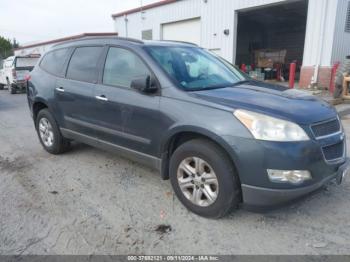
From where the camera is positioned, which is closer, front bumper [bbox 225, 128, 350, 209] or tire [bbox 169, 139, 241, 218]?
front bumper [bbox 225, 128, 350, 209]

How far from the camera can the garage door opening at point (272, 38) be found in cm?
1983

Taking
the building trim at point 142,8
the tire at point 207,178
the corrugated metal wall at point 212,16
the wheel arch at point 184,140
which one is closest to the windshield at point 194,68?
the wheel arch at point 184,140

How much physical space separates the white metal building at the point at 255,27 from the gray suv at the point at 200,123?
30.3 ft

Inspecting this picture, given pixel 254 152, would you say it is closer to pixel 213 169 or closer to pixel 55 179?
pixel 213 169

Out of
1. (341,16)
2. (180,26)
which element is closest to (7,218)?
(341,16)

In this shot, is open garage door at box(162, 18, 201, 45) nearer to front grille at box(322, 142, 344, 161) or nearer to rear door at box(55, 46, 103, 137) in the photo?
rear door at box(55, 46, 103, 137)

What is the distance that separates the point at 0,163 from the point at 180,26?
14550 millimetres

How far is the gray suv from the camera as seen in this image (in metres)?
2.60

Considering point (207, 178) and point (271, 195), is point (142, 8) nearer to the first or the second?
point (207, 178)

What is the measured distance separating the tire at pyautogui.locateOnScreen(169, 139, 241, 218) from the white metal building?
1056 cm

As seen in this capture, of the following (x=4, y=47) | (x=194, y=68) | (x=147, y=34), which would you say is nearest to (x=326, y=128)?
(x=194, y=68)

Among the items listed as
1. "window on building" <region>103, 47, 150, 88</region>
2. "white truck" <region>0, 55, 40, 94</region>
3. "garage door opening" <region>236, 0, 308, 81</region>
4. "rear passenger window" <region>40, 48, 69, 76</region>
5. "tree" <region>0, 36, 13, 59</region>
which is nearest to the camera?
"window on building" <region>103, 47, 150, 88</region>

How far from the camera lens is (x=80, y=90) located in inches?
166

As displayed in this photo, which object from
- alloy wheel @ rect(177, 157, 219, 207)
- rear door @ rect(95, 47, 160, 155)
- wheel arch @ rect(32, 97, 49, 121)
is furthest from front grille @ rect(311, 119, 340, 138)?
wheel arch @ rect(32, 97, 49, 121)
